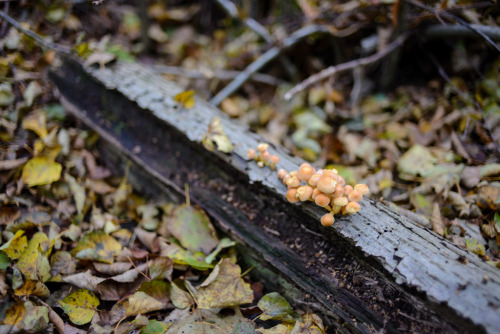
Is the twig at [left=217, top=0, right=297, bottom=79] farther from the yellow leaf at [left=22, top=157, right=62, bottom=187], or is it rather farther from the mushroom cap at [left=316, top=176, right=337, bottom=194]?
the yellow leaf at [left=22, top=157, right=62, bottom=187]

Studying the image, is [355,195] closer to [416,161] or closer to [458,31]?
[416,161]

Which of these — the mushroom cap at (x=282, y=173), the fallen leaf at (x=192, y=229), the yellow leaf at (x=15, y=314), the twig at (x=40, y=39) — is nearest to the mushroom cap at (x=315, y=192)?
the mushroom cap at (x=282, y=173)

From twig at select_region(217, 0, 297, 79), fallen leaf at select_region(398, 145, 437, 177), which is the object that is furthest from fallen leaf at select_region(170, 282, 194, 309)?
twig at select_region(217, 0, 297, 79)

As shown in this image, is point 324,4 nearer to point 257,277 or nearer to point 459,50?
point 459,50

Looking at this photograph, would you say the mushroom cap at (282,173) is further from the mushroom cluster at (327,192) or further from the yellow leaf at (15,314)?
the yellow leaf at (15,314)

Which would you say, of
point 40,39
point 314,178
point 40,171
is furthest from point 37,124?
point 314,178

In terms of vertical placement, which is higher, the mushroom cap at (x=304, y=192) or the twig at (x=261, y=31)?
the twig at (x=261, y=31)
